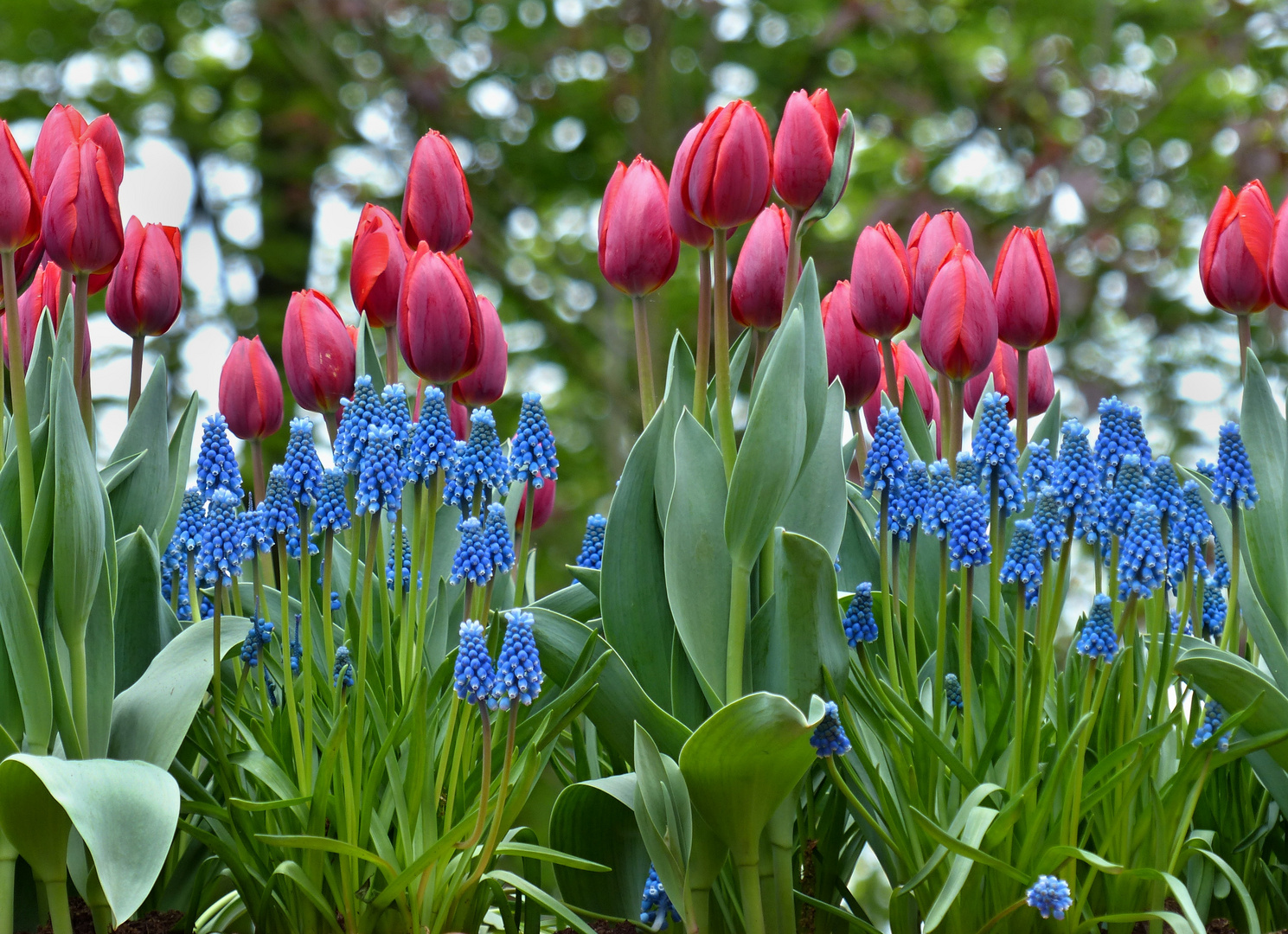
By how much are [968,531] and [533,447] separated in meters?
0.45

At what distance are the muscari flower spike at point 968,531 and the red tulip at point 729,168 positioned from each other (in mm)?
358

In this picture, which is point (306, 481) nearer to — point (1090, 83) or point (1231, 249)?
point (1231, 249)

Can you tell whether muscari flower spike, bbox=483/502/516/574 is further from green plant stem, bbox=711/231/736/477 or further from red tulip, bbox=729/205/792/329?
red tulip, bbox=729/205/792/329

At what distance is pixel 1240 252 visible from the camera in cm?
139

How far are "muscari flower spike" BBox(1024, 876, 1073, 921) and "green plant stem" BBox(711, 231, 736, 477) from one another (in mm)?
481

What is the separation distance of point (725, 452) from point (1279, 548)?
2.16 feet

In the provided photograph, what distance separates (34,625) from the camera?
111 centimetres

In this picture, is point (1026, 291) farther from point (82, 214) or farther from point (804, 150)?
point (82, 214)

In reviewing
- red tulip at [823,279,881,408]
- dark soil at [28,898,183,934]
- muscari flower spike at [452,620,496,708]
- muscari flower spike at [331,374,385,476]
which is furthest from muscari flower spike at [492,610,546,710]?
A: red tulip at [823,279,881,408]

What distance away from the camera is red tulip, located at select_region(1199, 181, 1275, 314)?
4.56 ft

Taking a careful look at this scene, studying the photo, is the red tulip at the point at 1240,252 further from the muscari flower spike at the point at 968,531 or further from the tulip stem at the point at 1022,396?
the muscari flower spike at the point at 968,531

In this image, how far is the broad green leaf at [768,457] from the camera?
1165 mm

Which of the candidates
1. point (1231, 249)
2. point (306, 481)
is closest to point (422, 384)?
point (306, 481)

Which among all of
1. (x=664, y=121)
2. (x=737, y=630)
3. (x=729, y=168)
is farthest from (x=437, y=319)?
(x=664, y=121)
